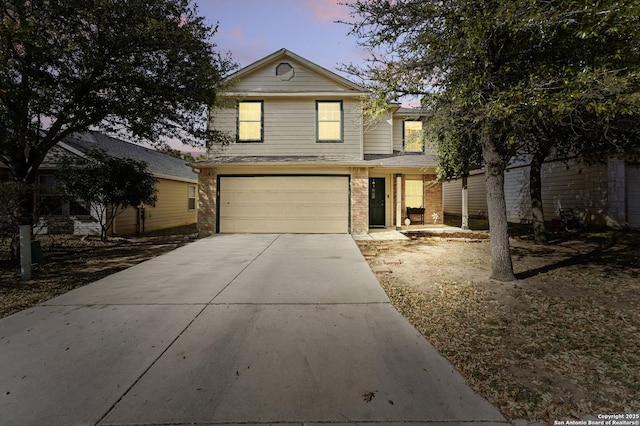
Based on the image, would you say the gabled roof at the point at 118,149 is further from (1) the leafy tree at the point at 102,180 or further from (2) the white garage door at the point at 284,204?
(2) the white garage door at the point at 284,204

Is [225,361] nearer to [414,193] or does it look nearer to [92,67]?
[92,67]

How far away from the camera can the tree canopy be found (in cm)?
673

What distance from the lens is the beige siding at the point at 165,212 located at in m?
13.6

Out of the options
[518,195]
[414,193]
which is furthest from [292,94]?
[518,195]

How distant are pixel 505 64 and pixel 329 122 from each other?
7888 millimetres

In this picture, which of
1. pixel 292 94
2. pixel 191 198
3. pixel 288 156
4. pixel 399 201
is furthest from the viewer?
pixel 191 198

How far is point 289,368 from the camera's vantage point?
282cm

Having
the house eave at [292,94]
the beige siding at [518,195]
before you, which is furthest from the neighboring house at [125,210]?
the beige siding at [518,195]

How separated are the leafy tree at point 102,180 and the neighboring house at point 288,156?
2.38 m

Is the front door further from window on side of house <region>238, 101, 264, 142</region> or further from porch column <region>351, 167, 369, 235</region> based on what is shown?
window on side of house <region>238, 101, 264, 142</region>

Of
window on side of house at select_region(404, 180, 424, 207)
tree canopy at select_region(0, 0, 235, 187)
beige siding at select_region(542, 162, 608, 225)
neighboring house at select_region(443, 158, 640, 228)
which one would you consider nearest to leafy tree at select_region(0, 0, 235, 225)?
tree canopy at select_region(0, 0, 235, 187)

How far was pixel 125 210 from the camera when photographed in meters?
13.5

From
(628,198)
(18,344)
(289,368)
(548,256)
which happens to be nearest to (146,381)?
(289,368)

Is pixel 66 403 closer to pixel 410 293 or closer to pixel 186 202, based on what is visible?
pixel 410 293
